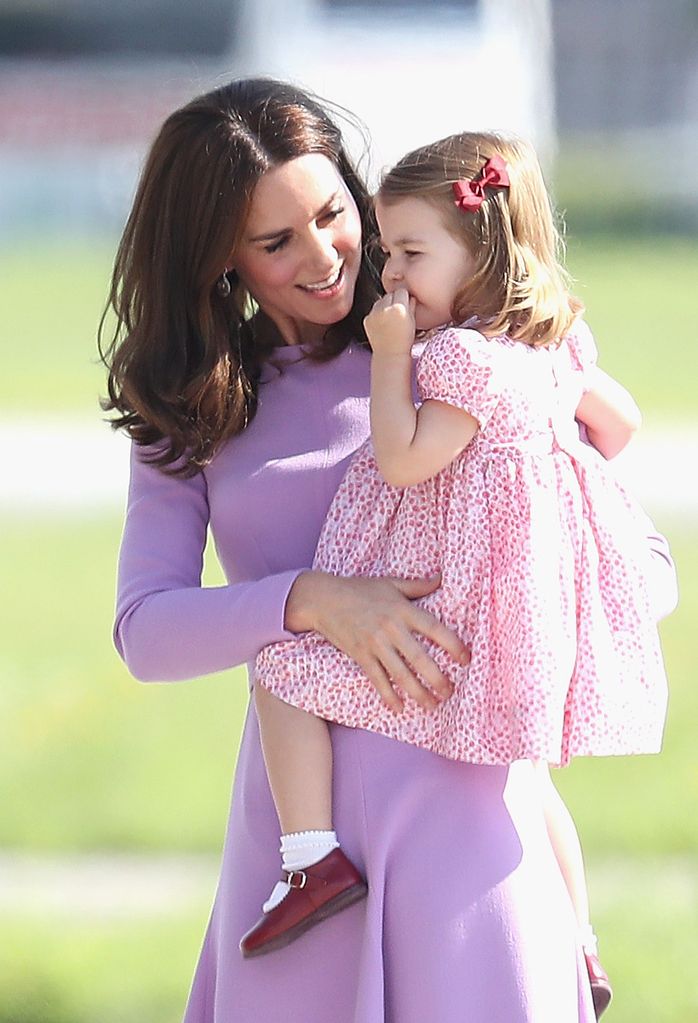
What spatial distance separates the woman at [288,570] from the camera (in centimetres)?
195

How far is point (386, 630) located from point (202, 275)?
591mm

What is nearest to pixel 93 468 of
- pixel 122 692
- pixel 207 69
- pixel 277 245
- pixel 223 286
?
pixel 122 692

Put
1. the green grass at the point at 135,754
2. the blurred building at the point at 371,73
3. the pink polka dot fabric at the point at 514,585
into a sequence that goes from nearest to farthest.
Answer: the pink polka dot fabric at the point at 514,585 → the green grass at the point at 135,754 → the blurred building at the point at 371,73

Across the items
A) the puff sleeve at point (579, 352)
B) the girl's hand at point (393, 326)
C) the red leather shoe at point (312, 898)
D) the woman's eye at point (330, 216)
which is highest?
the woman's eye at point (330, 216)

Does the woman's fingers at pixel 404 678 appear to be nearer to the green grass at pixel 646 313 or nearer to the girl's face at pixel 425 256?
the girl's face at pixel 425 256

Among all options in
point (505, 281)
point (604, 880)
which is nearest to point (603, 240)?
point (604, 880)

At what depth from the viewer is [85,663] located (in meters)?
6.61

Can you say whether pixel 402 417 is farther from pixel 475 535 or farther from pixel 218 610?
pixel 218 610

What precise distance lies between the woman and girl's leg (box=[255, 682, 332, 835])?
0.02m

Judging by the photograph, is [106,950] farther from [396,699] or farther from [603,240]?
[603,240]

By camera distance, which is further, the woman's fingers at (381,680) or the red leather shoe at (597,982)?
the red leather shoe at (597,982)

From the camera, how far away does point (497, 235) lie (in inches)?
78.5

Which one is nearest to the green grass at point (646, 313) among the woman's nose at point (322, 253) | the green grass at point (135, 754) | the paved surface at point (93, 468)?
the paved surface at point (93, 468)

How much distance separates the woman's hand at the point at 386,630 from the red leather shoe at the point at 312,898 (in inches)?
7.7
